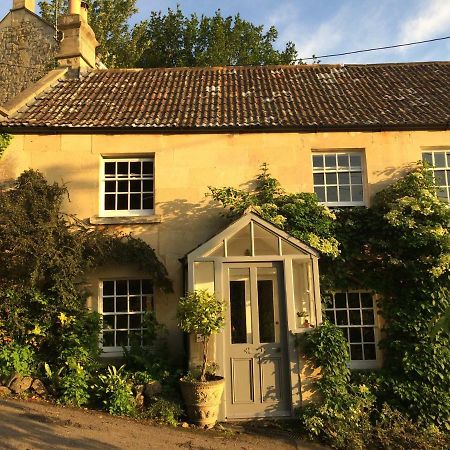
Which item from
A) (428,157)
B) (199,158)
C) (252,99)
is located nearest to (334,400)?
(199,158)

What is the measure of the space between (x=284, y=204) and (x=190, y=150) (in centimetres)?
253

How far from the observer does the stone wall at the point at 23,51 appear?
65.9 ft

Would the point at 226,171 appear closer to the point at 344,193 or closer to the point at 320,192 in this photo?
the point at 320,192

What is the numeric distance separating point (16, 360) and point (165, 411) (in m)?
3.07

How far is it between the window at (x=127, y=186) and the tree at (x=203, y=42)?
16384 millimetres

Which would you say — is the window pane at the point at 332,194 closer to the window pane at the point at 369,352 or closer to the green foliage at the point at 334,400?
the window pane at the point at 369,352

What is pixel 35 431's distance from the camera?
6.96 m

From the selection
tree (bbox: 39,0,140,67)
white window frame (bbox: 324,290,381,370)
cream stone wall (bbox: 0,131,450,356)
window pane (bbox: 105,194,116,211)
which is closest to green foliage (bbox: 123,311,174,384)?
cream stone wall (bbox: 0,131,450,356)

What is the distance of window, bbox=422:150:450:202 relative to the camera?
11016 mm

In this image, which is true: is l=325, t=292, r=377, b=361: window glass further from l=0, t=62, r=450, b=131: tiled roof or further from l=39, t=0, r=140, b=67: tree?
l=39, t=0, r=140, b=67: tree

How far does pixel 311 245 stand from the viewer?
9344 millimetres

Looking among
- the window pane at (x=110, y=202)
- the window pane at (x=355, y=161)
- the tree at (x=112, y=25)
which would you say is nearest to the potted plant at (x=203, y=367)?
the window pane at (x=110, y=202)

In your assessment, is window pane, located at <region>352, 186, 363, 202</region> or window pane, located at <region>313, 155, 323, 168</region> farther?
window pane, located at <region>313, 155, 323, 168</region>

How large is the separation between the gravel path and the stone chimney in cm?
944
